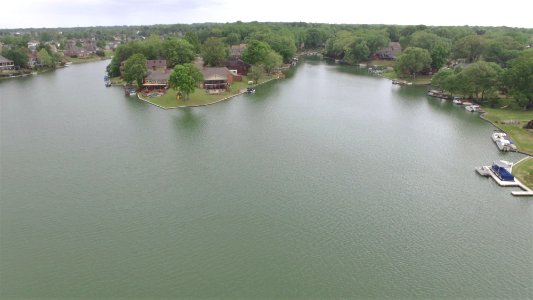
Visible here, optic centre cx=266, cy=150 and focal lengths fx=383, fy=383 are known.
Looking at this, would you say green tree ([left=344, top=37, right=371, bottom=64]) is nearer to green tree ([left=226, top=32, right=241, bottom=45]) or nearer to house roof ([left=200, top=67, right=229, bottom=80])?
green tree ([left=226, top=32, right=241, bottom=45])

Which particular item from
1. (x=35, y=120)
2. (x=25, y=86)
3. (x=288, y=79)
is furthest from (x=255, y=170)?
(x=25, y=86)

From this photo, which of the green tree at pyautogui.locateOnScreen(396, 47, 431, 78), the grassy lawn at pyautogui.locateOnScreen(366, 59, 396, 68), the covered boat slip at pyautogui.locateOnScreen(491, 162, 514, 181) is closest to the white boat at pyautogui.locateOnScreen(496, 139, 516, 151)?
the covered boat slip at pyautogui.locateOnScreen(491, 162, 514, 181)

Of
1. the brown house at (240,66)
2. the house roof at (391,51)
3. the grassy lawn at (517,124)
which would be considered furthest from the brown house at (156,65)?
the house roof at (391,51)

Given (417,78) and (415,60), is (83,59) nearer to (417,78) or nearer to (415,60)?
(415,60)

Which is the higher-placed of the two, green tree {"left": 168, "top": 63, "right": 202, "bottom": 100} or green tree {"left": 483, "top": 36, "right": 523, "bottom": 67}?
green tree {"left": 483, "top": 36, "right": 523, "bottom": 67}

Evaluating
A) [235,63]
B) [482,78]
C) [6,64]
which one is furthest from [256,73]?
[6,64]

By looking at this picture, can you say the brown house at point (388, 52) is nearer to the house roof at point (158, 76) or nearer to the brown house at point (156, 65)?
the brown house at point (156, 65)

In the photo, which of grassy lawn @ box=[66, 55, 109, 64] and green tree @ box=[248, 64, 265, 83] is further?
grassy lawn @ box=[66, 55, 109, 64]
